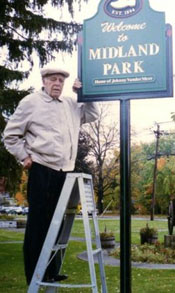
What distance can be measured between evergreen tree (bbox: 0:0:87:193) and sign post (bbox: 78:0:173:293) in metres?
5.85

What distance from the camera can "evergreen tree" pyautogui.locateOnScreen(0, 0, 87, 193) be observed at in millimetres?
9875

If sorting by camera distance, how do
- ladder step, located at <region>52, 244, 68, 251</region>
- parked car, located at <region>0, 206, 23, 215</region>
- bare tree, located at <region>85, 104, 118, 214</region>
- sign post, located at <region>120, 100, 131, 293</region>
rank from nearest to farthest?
ladder step, located at <region>52, 244, 68, 251</region>, sign post, located at <region>120, 100, 131, 293</region>, bare tree, located at <region>85, 104, 118, 214</region>, parked car, located at <region>0, 206, 23, 215</region>

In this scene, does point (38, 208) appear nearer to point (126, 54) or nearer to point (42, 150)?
point (42, 150)

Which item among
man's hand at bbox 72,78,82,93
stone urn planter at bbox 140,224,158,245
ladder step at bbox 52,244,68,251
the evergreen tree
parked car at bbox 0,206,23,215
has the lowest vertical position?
parked car at bbox 0,206,23,215

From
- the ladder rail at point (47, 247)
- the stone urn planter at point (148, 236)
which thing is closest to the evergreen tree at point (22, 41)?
the stone urn planter at point (148, 236)

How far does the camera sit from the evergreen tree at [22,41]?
9.88 m

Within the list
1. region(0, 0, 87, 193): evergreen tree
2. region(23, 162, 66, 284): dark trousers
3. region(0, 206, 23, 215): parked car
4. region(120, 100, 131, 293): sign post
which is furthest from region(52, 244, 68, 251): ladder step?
region(0, 206, 23, 215): parked car

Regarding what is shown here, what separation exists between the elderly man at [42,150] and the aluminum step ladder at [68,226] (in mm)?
140

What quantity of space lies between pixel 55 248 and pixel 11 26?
7268mm

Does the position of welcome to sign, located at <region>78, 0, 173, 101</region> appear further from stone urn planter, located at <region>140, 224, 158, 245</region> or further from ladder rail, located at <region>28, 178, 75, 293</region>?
stone urn planter, located at <region>140, 224, 158, 245</region>

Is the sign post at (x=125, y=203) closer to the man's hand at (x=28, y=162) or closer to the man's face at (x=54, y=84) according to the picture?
the man's face at (x=54, y=84)

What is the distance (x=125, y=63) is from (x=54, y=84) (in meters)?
0.57

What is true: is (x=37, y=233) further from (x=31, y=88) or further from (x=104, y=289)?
(x=31, y=88)

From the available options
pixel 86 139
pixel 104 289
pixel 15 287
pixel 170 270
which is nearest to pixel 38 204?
pixel 104 289
